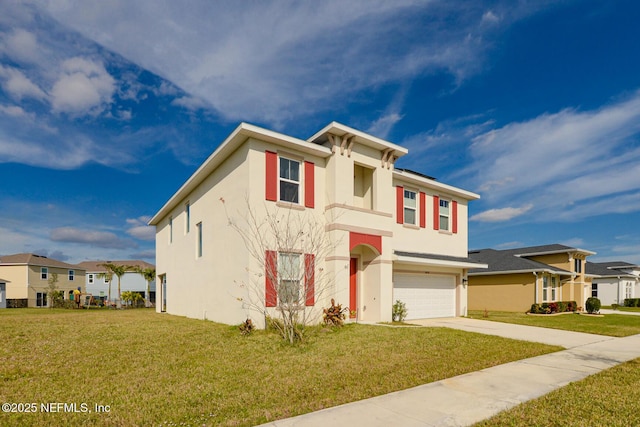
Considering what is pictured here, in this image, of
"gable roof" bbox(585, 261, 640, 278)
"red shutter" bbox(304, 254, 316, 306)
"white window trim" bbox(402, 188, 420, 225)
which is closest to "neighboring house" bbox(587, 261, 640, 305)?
"gable roof" bbox(585, 261, 640, 278)

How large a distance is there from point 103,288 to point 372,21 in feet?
161

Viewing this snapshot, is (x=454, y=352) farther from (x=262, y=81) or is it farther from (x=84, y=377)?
(x=262, y=81)

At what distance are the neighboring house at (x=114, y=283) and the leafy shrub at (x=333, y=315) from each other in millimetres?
32314

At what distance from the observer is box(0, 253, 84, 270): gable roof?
1573 inches

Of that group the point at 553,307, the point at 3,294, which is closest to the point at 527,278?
the point at 553,307

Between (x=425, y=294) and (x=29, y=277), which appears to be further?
(x=29, y=277)

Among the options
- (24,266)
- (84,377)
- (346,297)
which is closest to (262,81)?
(346,297)

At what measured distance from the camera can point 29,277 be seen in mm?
40031

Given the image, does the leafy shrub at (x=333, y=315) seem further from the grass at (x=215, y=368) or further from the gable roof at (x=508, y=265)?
the gable roof at (x=508, y=265)

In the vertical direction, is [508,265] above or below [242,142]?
below

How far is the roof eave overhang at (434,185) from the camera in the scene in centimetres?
1742

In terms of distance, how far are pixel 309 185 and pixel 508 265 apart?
62.0ft

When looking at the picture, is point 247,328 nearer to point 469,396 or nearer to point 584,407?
point 469,396

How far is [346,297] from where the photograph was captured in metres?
14.3
